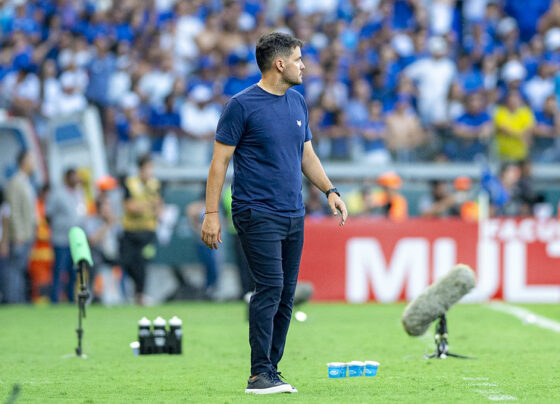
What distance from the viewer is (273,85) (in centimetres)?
719

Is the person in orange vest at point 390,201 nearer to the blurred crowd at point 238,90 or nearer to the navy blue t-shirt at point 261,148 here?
the blurred crowd at point 238,90

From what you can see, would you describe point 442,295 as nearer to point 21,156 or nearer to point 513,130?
point 21,156

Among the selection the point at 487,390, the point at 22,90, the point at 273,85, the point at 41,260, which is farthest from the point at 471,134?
the point at 273,85

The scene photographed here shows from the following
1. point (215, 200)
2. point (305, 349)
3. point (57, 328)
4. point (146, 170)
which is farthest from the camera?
point (146, 170)

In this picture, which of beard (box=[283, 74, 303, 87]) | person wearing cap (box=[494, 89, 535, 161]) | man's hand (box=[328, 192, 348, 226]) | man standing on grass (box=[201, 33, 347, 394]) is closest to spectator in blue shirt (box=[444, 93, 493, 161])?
person wearing cap (box=[494, 89, 535, 161])

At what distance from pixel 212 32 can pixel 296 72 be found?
14198 millimetres

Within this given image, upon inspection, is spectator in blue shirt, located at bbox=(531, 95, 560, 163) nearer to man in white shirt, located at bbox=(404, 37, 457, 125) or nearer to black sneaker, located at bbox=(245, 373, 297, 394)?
man in white shirt, located at bbox=(404, 37, 457, 125)

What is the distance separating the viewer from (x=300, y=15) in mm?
21859

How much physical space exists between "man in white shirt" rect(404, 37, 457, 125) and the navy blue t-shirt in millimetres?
12980

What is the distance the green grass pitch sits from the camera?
712 cm

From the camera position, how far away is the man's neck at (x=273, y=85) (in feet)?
23.5

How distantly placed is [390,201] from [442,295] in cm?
902

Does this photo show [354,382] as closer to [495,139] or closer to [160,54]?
[495,139]

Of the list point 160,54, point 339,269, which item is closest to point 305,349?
point 339,269
